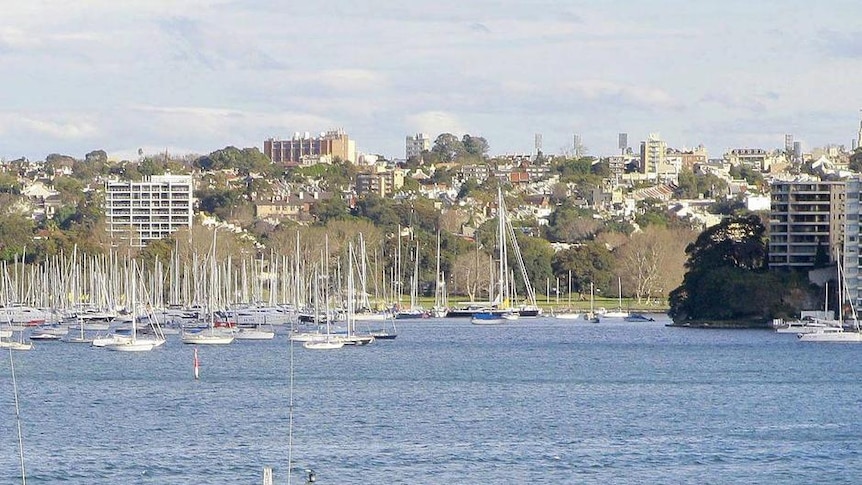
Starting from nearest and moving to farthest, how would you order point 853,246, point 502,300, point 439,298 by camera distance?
point 853,246 → point 502,300 → point 439,298

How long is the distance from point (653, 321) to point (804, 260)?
10279mm

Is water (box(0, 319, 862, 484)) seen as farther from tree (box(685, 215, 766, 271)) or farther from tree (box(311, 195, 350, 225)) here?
tree (box(311, 195, 350, 225))

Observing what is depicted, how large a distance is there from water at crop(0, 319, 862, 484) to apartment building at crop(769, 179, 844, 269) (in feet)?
76.1

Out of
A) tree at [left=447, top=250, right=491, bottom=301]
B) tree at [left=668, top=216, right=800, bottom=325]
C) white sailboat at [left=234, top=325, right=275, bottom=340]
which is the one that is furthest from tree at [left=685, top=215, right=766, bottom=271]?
white sailboat at [left=234, top=325, right=275, bottom=340]

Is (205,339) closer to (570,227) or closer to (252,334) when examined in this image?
(252,334)

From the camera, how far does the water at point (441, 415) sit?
120 ft

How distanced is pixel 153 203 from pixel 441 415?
125 m

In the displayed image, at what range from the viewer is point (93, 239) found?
134m

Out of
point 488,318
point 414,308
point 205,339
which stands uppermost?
point 414,308

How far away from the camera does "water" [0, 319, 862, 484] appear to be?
120 feet

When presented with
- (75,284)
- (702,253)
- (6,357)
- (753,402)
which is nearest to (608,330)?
(702,253)

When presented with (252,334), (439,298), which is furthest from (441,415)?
(439,298)

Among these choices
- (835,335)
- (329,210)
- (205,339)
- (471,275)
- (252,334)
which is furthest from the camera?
(329,210)

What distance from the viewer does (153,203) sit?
169750 mm
